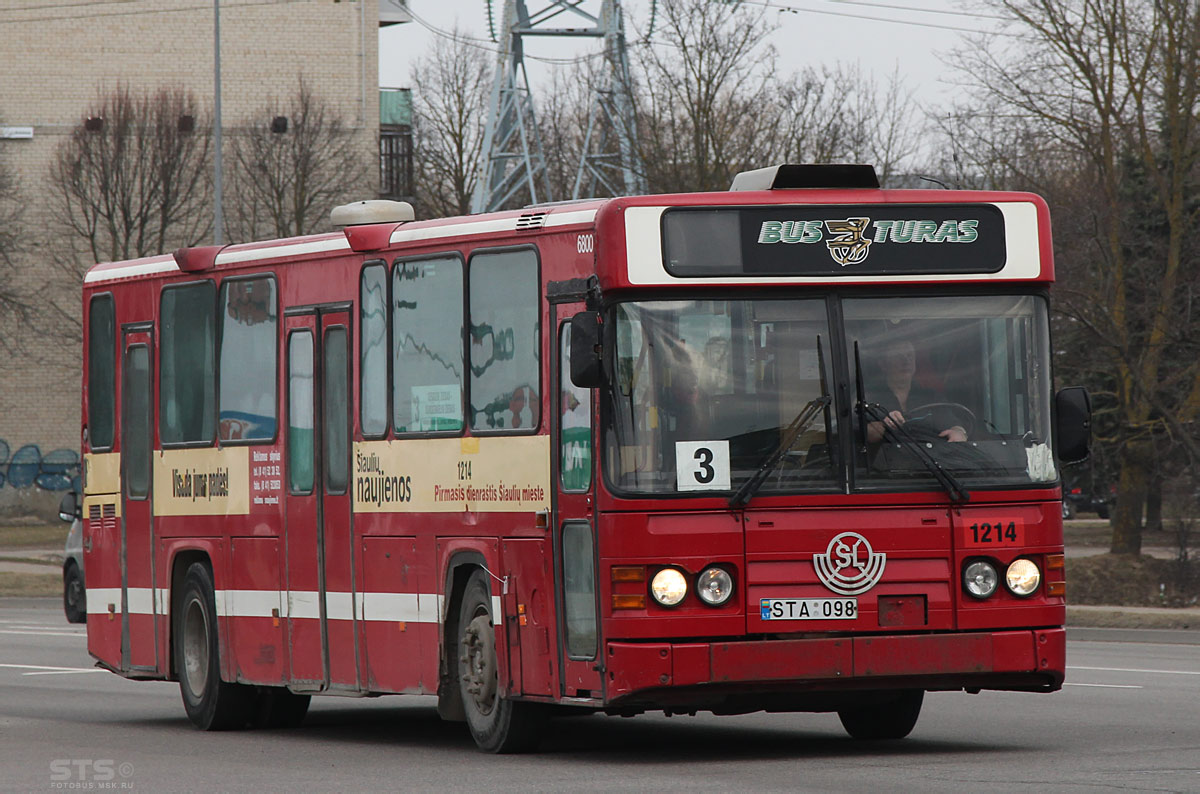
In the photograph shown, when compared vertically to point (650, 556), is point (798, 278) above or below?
above

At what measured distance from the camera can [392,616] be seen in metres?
12.8

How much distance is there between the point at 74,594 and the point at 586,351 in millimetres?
19498

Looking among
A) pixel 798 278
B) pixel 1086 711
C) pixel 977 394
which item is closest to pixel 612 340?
pixel 798 278

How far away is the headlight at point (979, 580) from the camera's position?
1086 cm

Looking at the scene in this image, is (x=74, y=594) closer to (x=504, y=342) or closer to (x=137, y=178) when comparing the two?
(x=504, y=342)

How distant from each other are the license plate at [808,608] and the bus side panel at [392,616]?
244 centimetres

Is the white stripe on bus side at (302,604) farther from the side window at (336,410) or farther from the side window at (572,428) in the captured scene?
the side window at (572,428)

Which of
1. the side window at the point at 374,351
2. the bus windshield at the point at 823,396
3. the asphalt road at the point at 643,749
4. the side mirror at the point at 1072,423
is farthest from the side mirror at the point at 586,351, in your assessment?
the side window at the point at 374,351

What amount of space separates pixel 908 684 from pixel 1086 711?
152 inches

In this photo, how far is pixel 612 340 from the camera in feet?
35.3

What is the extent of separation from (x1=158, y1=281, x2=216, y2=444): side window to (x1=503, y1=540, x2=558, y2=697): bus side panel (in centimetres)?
398

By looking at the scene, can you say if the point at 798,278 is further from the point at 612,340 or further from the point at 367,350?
the point at 367,350

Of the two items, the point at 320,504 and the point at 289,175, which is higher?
the point at 289,175

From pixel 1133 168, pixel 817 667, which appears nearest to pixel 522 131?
pixel 1133 168
